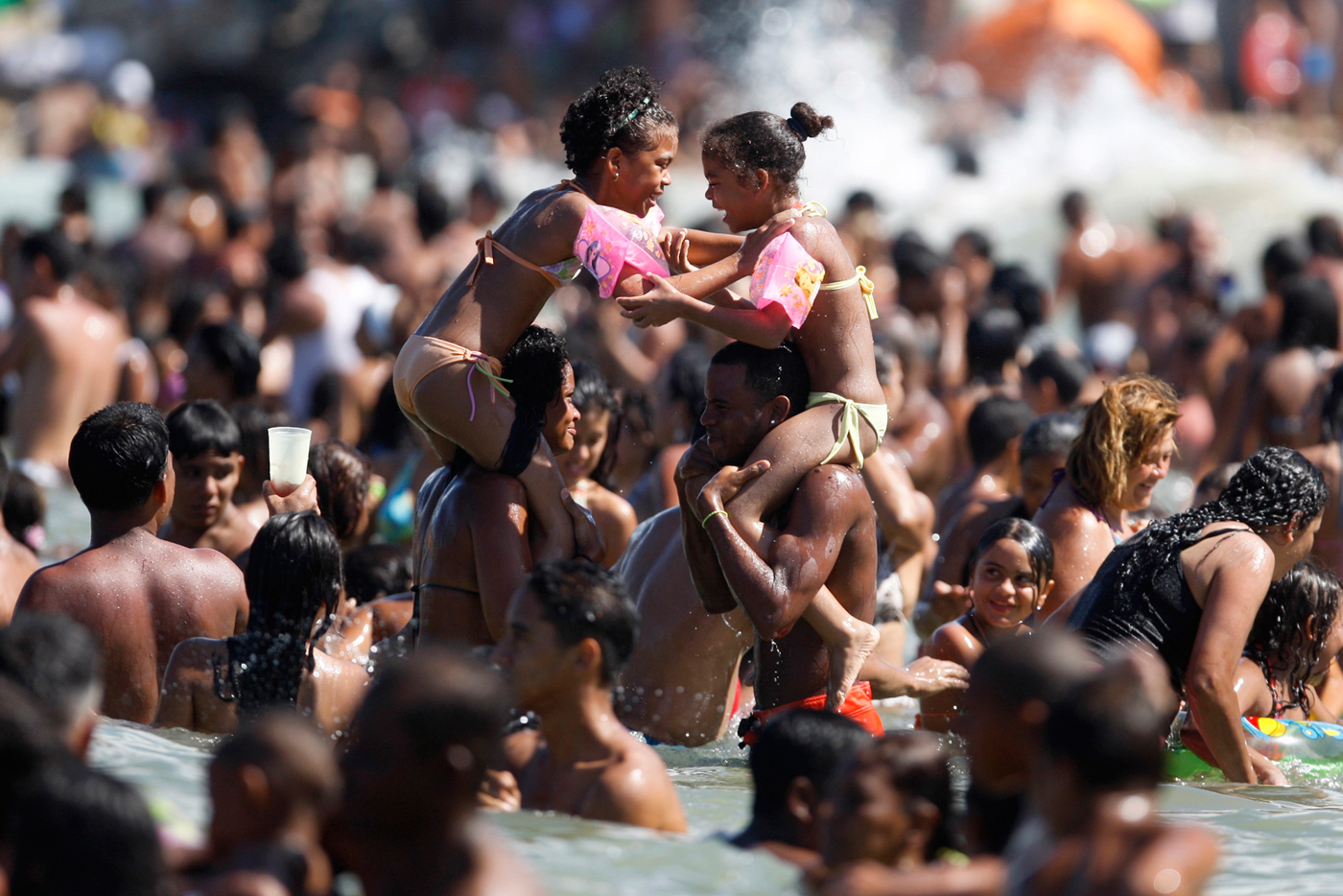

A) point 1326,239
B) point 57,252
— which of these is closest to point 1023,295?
point 1326,239

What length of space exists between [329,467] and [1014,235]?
14138 millimetres

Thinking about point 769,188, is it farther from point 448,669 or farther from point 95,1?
point 95,1

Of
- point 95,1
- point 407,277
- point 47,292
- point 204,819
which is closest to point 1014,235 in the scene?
point 407,277

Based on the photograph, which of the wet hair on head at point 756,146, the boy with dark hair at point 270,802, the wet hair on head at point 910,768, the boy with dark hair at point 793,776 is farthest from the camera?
the wet hair on head at point 756,146

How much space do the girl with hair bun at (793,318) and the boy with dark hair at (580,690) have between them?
46.9 inches

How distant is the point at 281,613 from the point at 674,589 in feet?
4.85

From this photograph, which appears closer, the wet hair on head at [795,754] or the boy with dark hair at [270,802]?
the boy with dark hair at [270,802]

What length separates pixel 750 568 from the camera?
16.2 feet

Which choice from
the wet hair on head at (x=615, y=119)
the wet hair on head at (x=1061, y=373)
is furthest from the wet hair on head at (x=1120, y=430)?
the wet hair on head at (x=1061, y=373)

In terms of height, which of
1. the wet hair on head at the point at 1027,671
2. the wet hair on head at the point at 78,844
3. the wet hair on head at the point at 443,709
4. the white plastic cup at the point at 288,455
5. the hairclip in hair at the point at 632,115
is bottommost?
the wet hair on head at the point at 78,844

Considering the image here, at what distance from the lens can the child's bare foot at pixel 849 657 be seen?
16.7ft

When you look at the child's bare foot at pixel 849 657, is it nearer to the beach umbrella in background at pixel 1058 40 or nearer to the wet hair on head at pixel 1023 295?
the wet hair on head at pixel 1023 295

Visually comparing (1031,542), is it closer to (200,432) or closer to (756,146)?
(756,146)

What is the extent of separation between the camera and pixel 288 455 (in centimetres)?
514
